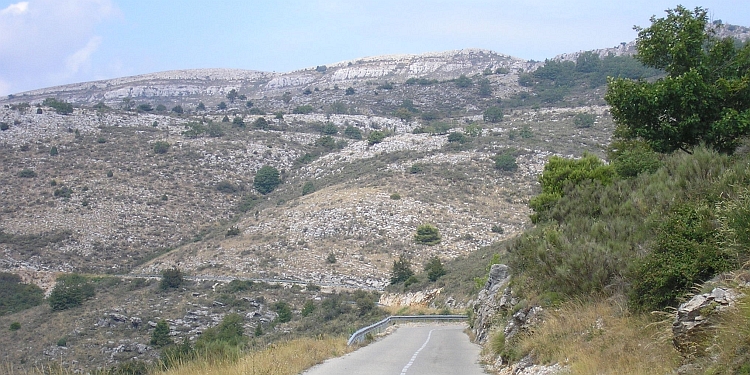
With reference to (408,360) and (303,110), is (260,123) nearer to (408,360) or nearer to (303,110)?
(303,110)

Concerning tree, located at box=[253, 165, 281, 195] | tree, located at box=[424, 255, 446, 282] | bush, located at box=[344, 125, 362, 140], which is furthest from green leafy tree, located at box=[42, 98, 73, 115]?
tree, located at box=[424, 255, 446, 282]

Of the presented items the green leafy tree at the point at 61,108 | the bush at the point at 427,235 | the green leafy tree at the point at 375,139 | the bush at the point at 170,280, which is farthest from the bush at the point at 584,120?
the green leafy tree at the point at 61,108

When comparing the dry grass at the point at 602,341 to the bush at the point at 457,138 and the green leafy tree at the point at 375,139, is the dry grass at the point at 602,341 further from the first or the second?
the green leafy tree at the point at 375,139

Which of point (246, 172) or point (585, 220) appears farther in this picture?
point (246, 172)

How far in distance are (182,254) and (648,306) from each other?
52.9 metres

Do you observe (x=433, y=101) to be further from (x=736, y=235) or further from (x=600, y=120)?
(x=736, y=235)

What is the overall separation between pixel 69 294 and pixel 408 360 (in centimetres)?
3254

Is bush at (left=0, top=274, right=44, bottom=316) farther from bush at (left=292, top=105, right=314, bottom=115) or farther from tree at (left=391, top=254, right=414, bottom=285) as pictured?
Result: bush at (left=292, top=105, right=314, bottom=115)

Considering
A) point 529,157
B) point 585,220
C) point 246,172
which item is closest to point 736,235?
point 585,220

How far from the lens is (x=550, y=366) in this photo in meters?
10.6

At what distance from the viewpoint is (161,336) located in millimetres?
31531

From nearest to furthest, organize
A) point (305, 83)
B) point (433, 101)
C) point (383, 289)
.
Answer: point (383, 289) < point (433, 101) < point (305, 83)

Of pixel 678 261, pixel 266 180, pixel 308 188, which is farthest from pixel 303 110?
pixel 678 261

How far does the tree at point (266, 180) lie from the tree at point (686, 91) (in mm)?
65502
